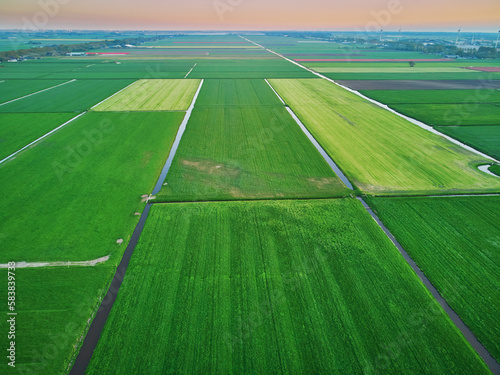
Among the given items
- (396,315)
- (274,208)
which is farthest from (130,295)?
(396,315)

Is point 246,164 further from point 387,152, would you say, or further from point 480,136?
point 480,136

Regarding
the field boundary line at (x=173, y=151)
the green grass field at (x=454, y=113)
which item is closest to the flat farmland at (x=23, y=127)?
the field boundary line at (x=173, y=151)

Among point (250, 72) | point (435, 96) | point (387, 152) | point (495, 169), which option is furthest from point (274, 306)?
point (250, 72)

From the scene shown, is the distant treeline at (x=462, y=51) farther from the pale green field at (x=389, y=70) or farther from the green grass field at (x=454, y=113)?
the green grass field at (x=454, y=113)

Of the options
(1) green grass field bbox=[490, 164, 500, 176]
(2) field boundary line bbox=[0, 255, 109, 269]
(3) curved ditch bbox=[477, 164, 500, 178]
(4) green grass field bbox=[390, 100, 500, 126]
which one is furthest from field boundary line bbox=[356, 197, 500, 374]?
(4) green grass field bbox=[390, 100, 500, 126]

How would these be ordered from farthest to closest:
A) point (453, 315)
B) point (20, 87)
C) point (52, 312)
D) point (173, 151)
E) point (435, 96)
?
1. point (20, 87)
2. point (435, 96)
3. point (173, 151)
4. point (453, 315)
5. point (52, 312)

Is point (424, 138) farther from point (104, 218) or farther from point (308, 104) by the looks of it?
point (104, 218)
